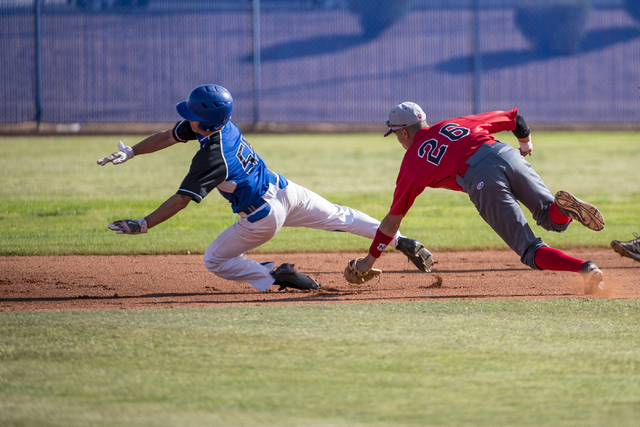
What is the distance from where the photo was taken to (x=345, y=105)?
20.7 meters

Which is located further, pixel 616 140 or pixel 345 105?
pixel 345 105

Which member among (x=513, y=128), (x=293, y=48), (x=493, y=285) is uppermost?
(x=293, y=48)

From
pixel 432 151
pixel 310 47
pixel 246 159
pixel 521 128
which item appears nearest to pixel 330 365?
pixel 246 159

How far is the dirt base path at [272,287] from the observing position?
19.1 feet

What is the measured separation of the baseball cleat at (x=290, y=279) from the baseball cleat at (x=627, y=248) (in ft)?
8.50

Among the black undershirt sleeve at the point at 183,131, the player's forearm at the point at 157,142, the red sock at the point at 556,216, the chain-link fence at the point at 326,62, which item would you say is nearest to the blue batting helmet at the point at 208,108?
the black undershirt sleeve at the point at 183,131

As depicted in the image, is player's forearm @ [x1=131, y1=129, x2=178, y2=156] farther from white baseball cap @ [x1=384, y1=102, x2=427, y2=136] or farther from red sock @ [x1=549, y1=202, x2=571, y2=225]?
red sock @ [x1=549, y1=202, x2=571, y2=225]

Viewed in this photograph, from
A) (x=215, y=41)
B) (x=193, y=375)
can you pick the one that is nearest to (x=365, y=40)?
(x=215, y=41)

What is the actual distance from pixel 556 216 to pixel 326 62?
53.1 ft

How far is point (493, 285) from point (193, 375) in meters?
3.46

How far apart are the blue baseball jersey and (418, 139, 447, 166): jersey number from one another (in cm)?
125

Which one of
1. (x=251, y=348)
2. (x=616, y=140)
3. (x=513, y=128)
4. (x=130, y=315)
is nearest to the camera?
(x=251, y=348)

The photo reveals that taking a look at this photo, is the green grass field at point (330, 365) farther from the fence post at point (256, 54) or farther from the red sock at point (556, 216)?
the fence post at point (256, 54)

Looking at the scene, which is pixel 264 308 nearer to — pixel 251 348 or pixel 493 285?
pixel 251 348
